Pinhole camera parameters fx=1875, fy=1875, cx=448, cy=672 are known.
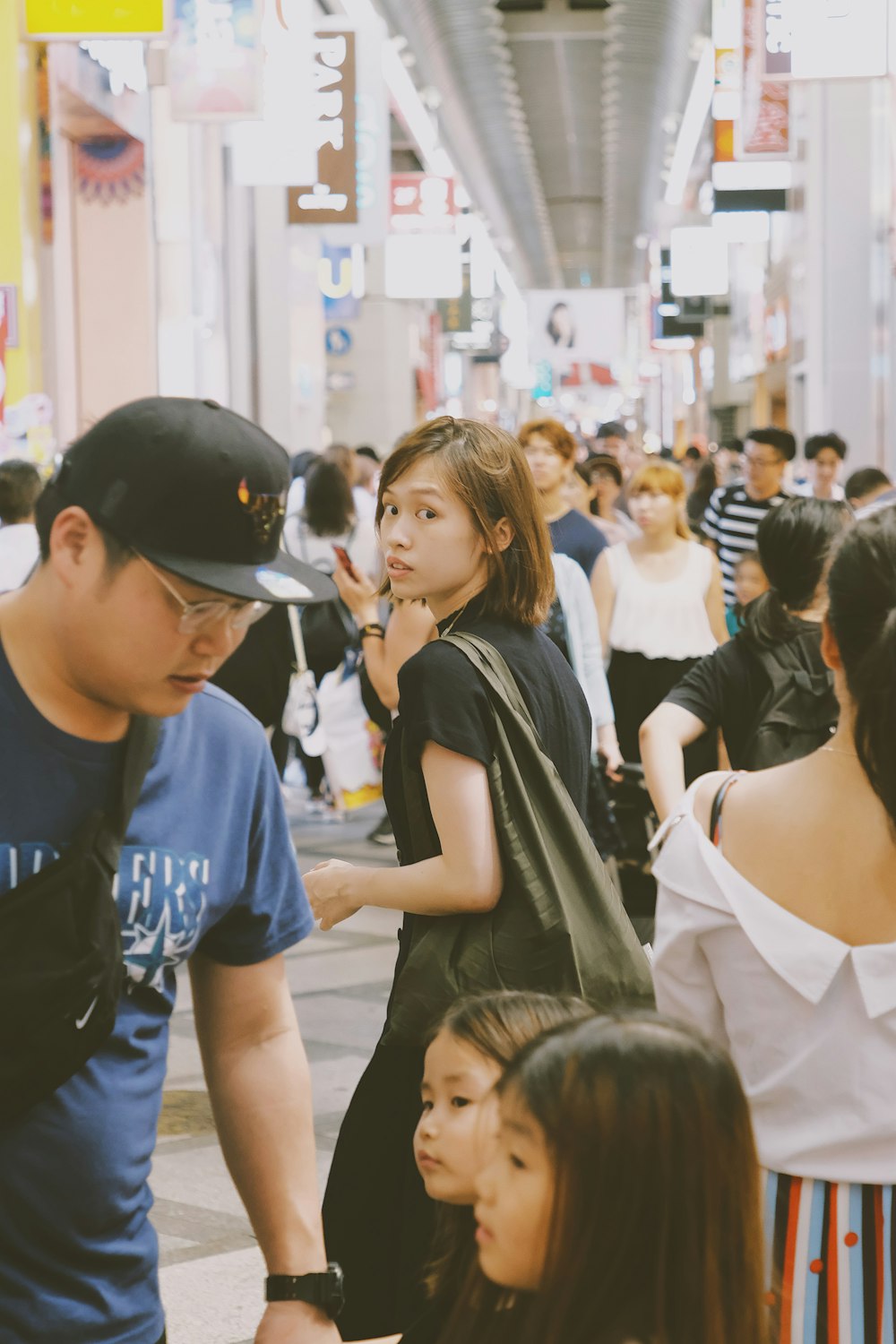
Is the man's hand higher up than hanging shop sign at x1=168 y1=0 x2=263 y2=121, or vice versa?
hanging shop sign at x1=168 y1=0 x2=263 y2=121

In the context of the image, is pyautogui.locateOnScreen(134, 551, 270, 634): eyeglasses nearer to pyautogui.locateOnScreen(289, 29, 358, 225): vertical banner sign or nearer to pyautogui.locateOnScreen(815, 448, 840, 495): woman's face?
pyautogui.locateOnScreen(815, 448, 840, 495): woman's face

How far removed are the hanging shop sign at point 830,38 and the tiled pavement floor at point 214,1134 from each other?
5286mm

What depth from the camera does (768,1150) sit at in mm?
2188

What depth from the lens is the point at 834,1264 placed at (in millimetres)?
2143

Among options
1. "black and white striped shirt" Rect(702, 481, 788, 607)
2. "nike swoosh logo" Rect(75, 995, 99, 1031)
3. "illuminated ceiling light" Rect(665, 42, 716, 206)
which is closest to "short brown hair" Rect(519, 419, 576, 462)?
"black and white striped shirt" Rect(702, 481, 788, 607)

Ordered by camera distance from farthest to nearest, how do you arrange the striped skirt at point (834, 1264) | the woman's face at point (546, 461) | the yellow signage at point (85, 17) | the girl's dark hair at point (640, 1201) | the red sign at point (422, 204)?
the red sign at point (422, 204)
the yellow signage at point (85, 17)
the woman's face at point (546, 461)
the striped skirt at point (834, 1264)
the girl's dark hair at point (640, 1201)

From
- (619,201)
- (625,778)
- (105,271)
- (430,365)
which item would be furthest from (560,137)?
(625,778)

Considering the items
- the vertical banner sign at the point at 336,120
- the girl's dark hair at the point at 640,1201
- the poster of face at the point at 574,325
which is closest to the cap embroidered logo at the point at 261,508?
the girl's dark hair at the point at 640,1201

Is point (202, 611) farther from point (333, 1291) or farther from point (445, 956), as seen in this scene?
point (445, 956)

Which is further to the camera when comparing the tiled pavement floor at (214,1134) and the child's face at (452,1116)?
the tiled pavement floor at (214,1134)

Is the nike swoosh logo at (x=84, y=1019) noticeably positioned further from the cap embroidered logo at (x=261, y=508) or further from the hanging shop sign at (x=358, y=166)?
the hanging shop sign at (x=358, y=166)

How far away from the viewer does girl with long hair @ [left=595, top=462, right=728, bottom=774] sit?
7133 mm

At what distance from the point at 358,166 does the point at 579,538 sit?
11.2 meters

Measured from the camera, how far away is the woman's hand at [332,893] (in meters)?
2.82
